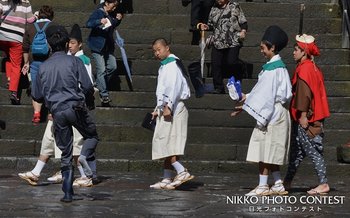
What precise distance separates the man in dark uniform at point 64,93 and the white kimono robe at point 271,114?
1.98m

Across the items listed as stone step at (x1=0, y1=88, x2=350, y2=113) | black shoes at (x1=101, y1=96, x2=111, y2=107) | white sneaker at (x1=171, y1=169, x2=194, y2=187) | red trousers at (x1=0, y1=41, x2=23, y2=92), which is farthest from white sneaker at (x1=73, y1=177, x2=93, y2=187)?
red trousers at (x1=0, y1=41, x2=23, y2=92)

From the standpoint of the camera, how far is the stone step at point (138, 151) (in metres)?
15.1

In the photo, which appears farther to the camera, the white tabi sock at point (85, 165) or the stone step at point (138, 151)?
the stone step at point (138, 151)

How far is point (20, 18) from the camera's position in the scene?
1681 cm

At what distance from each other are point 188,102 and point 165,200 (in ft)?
13.5

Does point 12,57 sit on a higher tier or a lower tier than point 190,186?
higher

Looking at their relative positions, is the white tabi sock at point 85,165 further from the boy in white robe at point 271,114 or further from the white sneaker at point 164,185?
the boy in white robe at point 271,114

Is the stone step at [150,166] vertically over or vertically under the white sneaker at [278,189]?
under

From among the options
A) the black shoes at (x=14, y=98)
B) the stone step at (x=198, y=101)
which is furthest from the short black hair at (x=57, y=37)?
the black shoes at (x=14, y=98)

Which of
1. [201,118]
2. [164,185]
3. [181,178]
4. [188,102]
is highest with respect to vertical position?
[188,102]

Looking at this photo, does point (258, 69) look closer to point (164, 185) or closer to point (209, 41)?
point (209, 41)

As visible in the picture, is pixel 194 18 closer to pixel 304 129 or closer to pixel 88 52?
pixel 88 52

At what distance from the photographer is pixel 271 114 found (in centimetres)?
1262

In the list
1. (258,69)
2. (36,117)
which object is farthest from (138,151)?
(258,69)
